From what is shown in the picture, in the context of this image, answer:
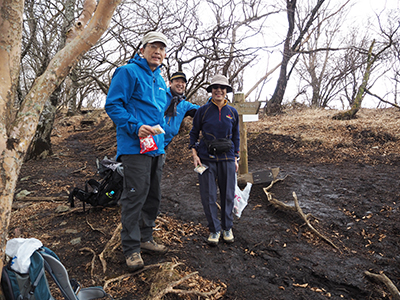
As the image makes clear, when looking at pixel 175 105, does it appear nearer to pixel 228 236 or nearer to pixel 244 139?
pixel 228 236

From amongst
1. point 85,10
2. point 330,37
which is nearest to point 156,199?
point 85,10

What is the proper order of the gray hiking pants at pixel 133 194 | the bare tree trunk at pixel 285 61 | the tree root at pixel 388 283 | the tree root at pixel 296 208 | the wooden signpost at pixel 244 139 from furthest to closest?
Result: the bare tree trunk at pixel 285 61 < the wooden signpost at pixel 244 139 < the tree root at pixel 296 208 < the gray hiking pants at pixel 133 194 < the tree root at pixel 388 283

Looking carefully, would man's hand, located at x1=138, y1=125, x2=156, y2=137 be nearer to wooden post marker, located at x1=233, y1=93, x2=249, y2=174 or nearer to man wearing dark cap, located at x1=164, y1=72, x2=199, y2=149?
man wearing dark cap, located at x1=164, y1=72, x2=199, y2=149

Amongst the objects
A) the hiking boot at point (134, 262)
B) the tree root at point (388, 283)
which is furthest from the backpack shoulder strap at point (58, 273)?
the tree root at point (388, 283)

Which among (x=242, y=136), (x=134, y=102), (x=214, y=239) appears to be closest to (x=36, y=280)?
(x=134, y=102)

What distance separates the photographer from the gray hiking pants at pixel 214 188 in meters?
3.47

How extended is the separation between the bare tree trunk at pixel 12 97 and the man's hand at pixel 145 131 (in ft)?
2.82

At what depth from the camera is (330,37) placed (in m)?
19.8

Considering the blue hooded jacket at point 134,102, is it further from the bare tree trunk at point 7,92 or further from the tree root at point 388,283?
the tree root at point 388,283

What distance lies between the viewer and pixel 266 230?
13.1 ft

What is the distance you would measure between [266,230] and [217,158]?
57.1 inches

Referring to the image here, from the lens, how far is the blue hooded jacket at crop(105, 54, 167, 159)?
101 inches

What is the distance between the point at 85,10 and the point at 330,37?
22021mm

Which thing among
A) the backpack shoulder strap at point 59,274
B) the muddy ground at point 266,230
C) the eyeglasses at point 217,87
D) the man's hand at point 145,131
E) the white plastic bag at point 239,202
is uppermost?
the eyeglasses at point 217,87
